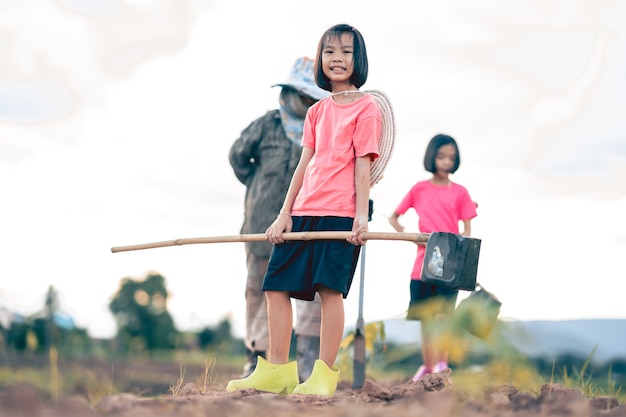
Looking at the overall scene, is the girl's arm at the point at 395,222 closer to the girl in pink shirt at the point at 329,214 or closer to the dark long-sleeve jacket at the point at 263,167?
the dark long-sleeve jacket at the point at 263,167

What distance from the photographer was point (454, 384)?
4.25 meters

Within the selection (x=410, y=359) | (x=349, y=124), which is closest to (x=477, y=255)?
(x=349, y=124)

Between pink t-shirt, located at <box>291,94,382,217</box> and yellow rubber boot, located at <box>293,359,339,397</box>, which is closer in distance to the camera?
yellow rubber boot, located at <box>293,359,339,397</box>

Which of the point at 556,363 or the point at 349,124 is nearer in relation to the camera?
the point at 349,124

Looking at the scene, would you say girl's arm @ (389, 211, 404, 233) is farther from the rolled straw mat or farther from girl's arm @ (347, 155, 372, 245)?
girl's arm @ (347, 155, 372, 245)

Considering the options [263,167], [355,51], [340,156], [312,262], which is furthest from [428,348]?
[355,51]

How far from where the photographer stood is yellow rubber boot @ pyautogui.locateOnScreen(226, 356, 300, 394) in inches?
179

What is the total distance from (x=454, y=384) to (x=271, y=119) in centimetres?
289

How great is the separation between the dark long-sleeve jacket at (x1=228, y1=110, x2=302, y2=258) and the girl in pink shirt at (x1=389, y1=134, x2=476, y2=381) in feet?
2.83

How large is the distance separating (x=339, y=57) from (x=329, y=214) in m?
0.77

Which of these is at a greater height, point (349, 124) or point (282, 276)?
point (349, 124)

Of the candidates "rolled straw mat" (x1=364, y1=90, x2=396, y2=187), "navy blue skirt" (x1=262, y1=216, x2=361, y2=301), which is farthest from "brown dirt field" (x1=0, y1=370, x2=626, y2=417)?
"rolled straw mat" (x1=364, y1=90, x2=396, y2=187)

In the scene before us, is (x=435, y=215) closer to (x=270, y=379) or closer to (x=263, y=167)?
(x=263, y=167)

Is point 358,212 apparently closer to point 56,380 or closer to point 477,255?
point 477,255
